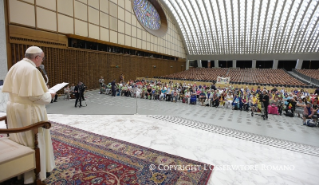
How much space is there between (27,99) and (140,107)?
703 cm

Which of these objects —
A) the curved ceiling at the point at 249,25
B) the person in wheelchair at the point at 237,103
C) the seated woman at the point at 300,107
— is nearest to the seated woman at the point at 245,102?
the person in wheelchair at the point at 237,103

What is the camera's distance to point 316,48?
32.6m

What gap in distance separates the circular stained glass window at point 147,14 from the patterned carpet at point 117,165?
21483mm

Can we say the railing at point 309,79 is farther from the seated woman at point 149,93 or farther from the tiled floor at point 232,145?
the seated woman at point 149,93

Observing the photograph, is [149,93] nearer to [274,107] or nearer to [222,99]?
[222,99]

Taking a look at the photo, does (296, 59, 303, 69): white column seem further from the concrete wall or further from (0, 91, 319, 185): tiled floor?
(0, 91, 319, 185): tiled floor

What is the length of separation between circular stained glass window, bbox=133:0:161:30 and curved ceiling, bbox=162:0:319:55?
3113 millimetres

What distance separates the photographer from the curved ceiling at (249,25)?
26.0 m

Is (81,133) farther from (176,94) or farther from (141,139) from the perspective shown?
(176,94)

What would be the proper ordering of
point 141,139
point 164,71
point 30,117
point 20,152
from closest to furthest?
point 20,152 < point 30,117 < point 141,139 < point 164,71

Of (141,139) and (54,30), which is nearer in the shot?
(141,139)

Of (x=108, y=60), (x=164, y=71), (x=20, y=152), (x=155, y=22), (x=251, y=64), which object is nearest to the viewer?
(x=20, y=152)

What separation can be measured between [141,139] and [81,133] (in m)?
1.53

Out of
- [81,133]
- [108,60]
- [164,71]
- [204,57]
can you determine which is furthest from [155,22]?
[81,133]
